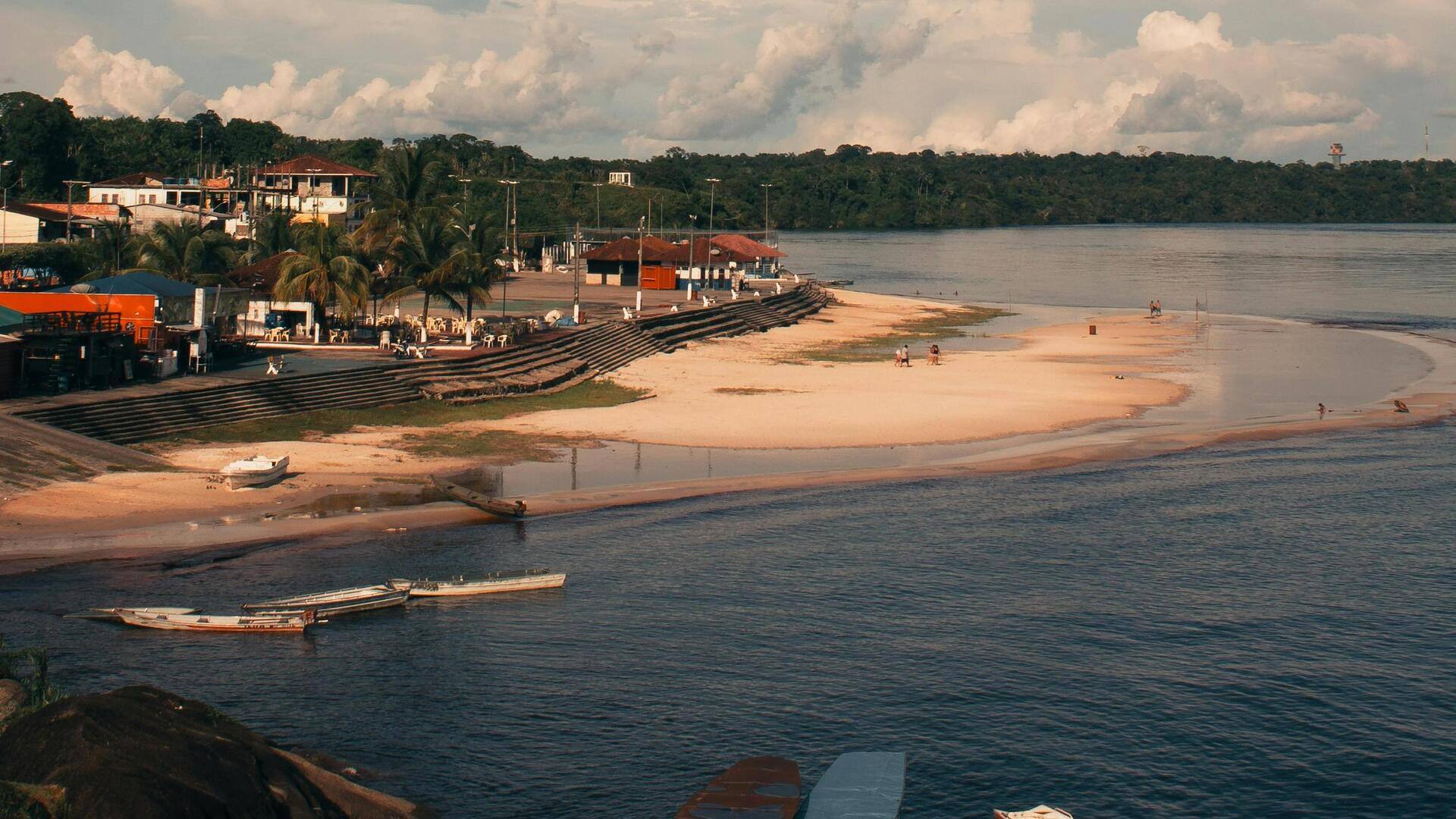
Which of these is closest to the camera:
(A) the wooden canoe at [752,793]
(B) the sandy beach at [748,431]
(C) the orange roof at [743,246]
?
(A) the wooden canoe at [752,793]

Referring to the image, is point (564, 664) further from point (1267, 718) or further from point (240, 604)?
point (1267, 718)

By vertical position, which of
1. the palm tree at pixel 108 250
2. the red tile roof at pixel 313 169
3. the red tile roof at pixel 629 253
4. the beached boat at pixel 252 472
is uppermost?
the red tile roof at pixel 313 169

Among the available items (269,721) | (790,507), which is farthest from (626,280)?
(269,721)

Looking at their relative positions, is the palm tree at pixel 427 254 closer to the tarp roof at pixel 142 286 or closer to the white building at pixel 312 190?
the tarp roof at pixel 142 286

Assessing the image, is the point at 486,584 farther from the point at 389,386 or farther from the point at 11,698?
the point at 389,386

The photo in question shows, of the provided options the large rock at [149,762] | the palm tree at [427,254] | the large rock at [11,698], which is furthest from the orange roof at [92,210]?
the large rock at [149,762]

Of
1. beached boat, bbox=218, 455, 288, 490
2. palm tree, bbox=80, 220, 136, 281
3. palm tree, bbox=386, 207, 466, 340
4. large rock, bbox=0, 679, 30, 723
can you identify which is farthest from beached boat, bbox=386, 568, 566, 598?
palm tree, bbox=80, 220, 136, 281
